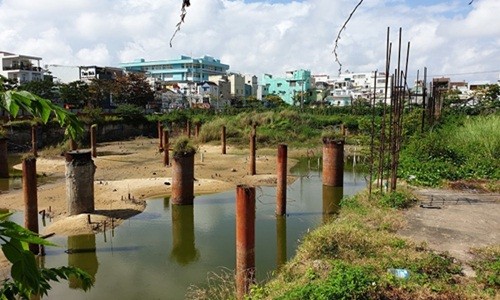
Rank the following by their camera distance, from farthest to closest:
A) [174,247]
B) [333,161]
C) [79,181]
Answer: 1. [333,161]
2. [79,181]
3. [174,247]

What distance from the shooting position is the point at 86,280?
98.1 inches

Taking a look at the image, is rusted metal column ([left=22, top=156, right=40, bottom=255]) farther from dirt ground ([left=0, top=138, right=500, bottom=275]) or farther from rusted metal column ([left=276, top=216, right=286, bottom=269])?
rusted metal column ([left=276, top=216, right=286, bottom=269])

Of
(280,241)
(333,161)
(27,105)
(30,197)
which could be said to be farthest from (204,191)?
(27,105)

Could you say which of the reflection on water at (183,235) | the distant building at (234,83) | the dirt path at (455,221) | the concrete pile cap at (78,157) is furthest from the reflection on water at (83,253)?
the distant building at (234,83)

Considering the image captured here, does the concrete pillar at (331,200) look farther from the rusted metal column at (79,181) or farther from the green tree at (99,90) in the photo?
the green tree at (99,90)

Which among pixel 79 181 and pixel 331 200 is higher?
pixel 79 181

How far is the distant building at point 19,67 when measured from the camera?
49.7m

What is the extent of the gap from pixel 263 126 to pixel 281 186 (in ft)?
76.4

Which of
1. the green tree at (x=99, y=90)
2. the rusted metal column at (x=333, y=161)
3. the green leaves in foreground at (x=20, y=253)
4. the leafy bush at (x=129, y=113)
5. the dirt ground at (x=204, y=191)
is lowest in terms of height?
the dirt ground at (x=204, y=191)

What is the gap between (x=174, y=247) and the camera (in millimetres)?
11227

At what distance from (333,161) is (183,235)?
24.6ft

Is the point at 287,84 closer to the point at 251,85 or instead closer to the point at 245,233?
the point at 251,85

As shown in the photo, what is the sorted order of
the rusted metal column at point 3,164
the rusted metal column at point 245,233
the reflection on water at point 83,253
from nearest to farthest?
the rusted metal column at point 245,233, the reflection on water at point 83,253, the rusted metal column at point 3,164

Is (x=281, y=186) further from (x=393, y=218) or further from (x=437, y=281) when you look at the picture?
(x=437, y=281)
